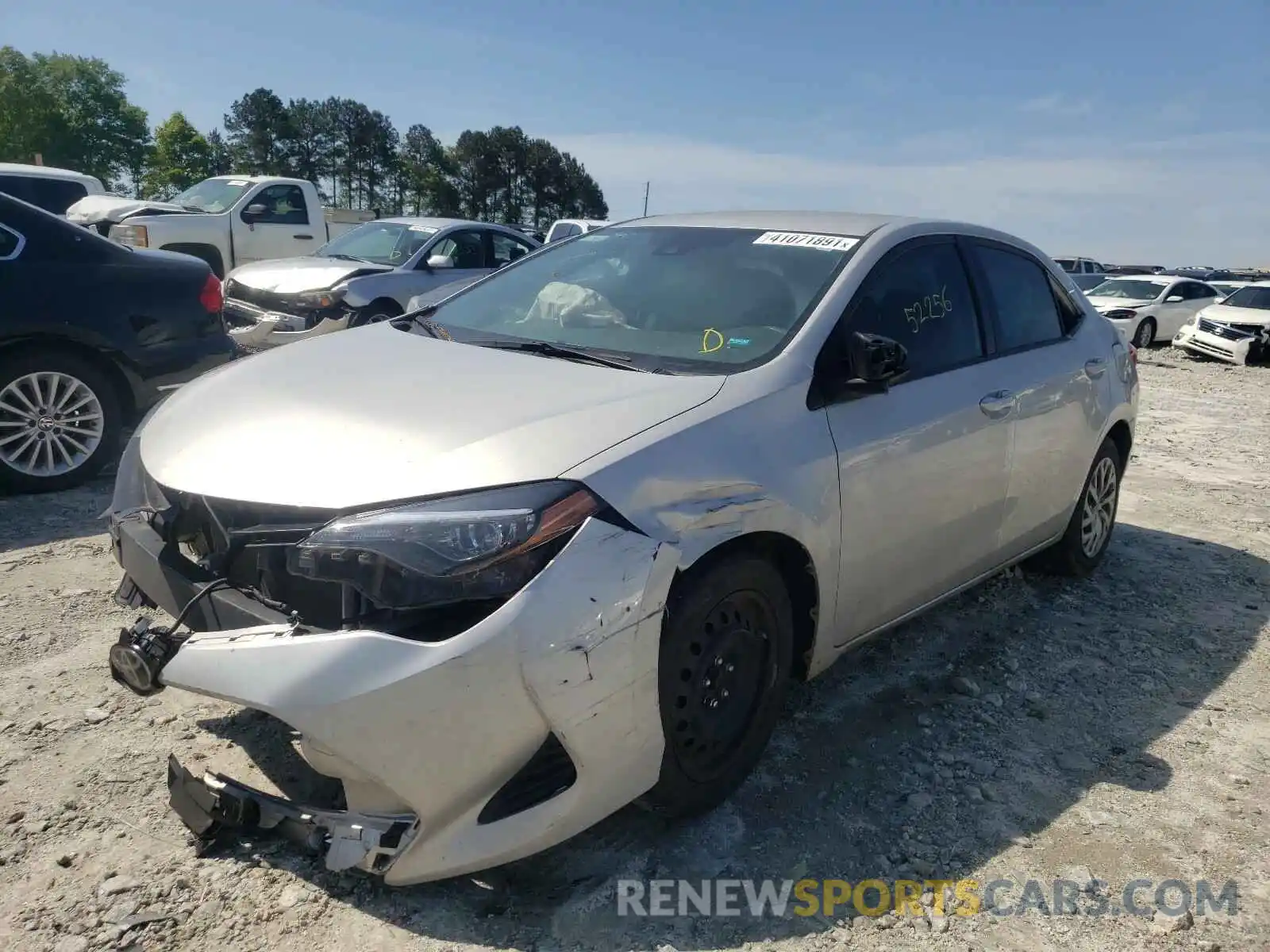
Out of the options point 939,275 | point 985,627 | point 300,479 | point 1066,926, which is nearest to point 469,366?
point 300,479

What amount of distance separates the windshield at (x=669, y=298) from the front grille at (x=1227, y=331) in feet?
62.4

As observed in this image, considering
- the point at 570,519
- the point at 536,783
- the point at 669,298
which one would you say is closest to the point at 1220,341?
the point at 669,298

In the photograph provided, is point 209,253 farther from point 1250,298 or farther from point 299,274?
point 1250,298

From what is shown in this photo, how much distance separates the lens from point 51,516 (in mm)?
5055

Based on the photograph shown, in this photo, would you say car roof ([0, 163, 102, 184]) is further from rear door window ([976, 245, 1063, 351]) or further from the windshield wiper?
rear door window ([976, 245, 1063, 351])

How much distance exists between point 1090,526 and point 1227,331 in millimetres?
17267

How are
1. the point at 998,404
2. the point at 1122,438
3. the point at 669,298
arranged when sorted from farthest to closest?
1. the point at 1122,438
2. the point at 998,404
3. the point at 669,298

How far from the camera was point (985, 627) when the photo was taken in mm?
4434

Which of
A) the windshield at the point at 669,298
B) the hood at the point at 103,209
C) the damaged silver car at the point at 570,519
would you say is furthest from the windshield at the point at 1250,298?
the windshield at the point at 669,298

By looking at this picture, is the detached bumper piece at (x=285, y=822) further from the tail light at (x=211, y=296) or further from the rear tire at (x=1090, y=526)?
the tail light at (x=211, y=296)

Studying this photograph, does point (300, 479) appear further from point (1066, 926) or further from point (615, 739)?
point (1066, 926)

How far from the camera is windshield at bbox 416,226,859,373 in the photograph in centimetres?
315

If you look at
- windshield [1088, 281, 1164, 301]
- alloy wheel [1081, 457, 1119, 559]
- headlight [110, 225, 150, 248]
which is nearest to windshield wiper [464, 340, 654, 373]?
alloy wheel [1081, 457, 1119, 559]

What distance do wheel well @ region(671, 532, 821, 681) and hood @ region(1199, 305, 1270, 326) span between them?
65.7ft
